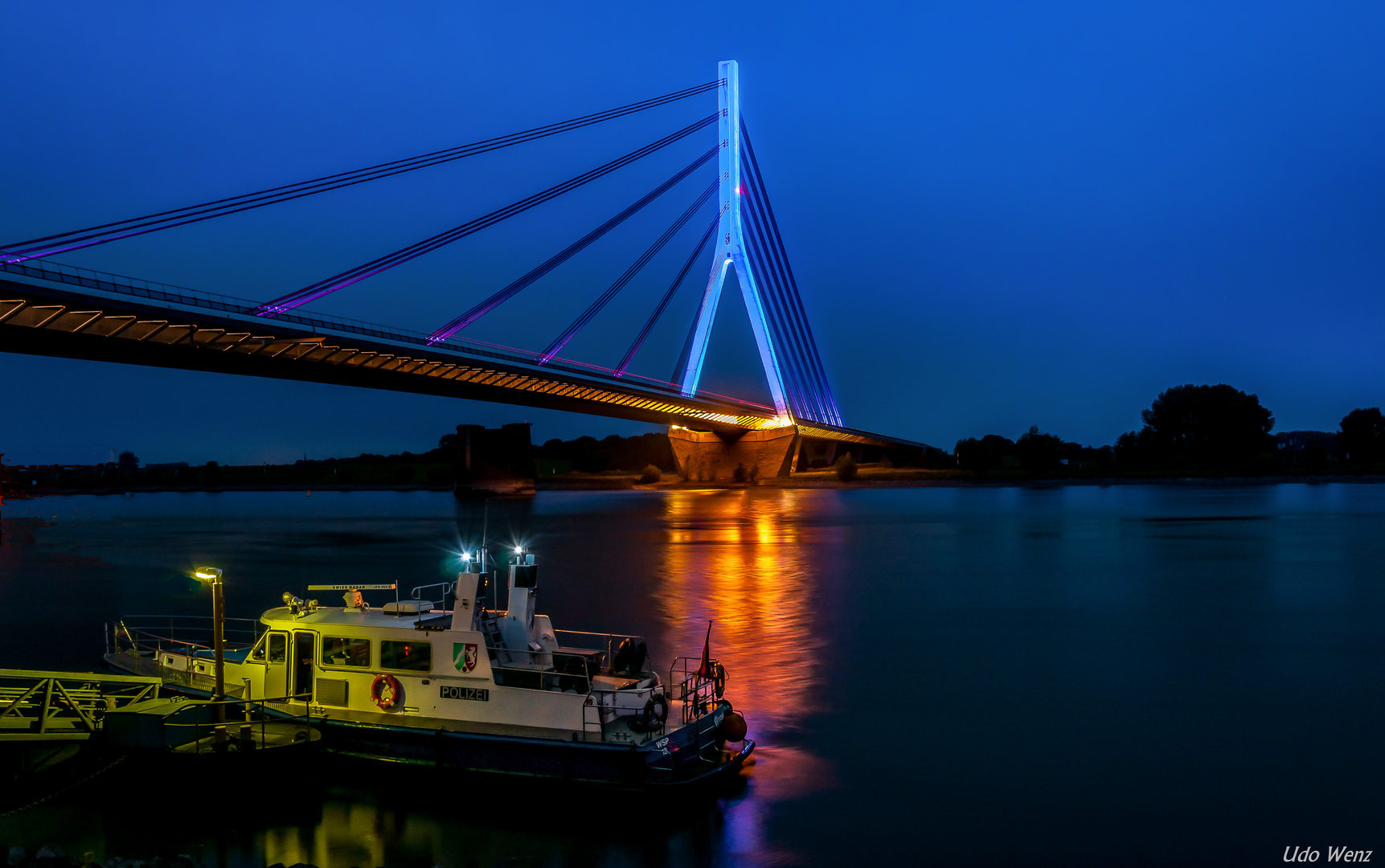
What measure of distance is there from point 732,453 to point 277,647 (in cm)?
7908

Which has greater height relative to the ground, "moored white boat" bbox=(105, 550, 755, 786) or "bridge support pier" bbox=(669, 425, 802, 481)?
"bridge support pier" bbox=(669, 425, 802, 481)

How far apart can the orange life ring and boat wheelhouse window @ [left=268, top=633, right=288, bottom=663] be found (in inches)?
55.1

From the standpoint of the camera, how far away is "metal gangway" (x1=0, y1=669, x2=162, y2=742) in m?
11.6

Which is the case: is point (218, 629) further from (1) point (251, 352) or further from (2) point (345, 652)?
(1) point (251, 352)

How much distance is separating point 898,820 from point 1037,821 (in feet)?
5.40

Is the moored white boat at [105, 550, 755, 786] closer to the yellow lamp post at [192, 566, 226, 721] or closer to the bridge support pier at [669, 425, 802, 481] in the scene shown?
the yellow lamp post at [192, 566, 226, 721]

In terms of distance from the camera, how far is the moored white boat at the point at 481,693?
11.2m

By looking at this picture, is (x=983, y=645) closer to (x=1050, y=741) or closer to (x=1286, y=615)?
(x=1050, y=741)

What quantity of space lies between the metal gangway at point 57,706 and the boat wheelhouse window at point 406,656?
334 centimetres

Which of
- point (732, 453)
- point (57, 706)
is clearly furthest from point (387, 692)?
point (732, 453)

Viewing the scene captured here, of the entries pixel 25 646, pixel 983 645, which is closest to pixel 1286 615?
pixel 983 645

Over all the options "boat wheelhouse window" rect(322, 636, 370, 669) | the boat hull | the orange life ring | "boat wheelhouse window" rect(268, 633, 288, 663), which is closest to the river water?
the boat hull

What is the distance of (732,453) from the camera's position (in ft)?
299

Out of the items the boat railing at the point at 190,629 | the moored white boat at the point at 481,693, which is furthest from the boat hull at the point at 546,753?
the boat railing at the point at 190,629
